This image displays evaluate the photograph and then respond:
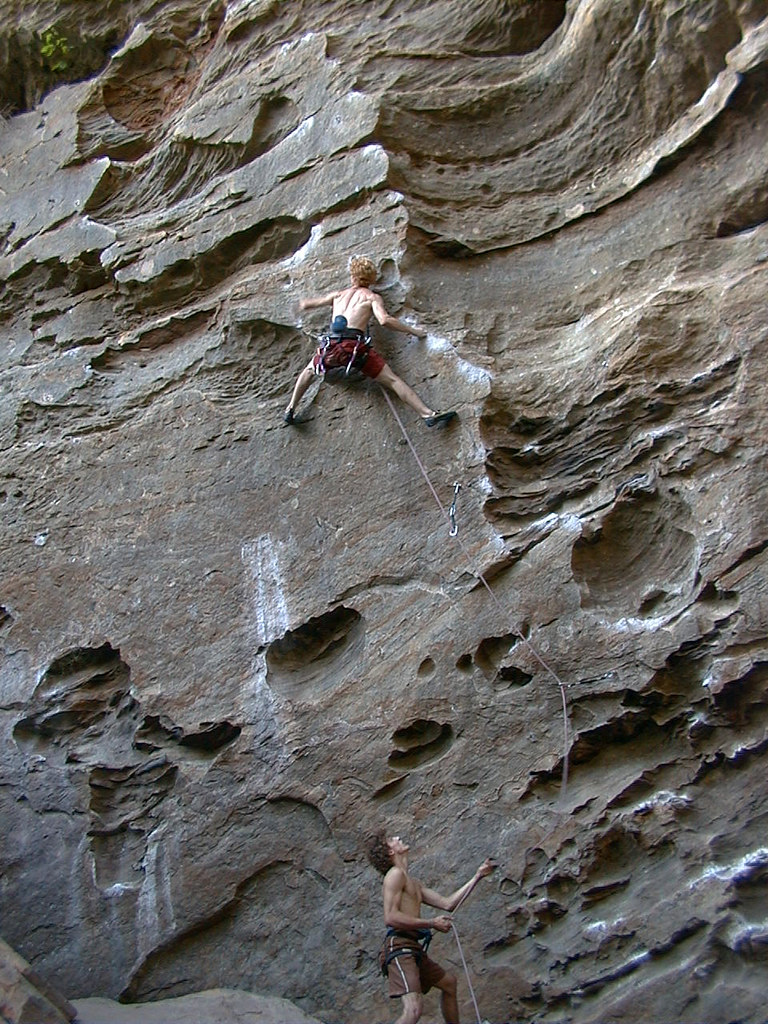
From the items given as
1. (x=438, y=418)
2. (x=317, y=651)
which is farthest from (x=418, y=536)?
(x=317, y=651)

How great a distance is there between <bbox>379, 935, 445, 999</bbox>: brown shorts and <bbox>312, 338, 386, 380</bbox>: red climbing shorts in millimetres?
3222

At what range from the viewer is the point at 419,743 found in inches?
221

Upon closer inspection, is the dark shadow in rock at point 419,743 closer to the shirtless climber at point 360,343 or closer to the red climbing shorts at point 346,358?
the shirtless climber at point 360,343

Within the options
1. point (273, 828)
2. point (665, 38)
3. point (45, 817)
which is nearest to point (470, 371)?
point (665, 38)

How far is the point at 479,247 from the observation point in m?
6.71

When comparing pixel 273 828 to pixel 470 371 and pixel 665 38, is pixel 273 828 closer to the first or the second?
pixel 470 371

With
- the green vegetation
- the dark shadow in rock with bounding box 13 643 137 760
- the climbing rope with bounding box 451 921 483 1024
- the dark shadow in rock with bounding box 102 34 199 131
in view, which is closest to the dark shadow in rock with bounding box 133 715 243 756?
the dark shadow in rock with bounding box 13 643 137 760

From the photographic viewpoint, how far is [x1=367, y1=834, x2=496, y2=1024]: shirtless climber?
4.60 metres

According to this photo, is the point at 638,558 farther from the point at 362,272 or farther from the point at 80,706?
the point at 80,706

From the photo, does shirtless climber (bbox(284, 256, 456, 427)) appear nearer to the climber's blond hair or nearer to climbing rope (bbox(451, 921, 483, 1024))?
the climber's blond hair

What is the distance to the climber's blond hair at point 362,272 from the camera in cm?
637

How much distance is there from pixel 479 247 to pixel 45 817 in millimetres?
4509

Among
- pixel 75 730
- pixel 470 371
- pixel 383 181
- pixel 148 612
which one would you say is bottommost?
pixel 75 730

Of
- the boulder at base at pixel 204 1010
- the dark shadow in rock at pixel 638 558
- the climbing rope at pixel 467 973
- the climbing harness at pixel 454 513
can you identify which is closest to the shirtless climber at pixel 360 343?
the climbing harness at pixel 454 513
